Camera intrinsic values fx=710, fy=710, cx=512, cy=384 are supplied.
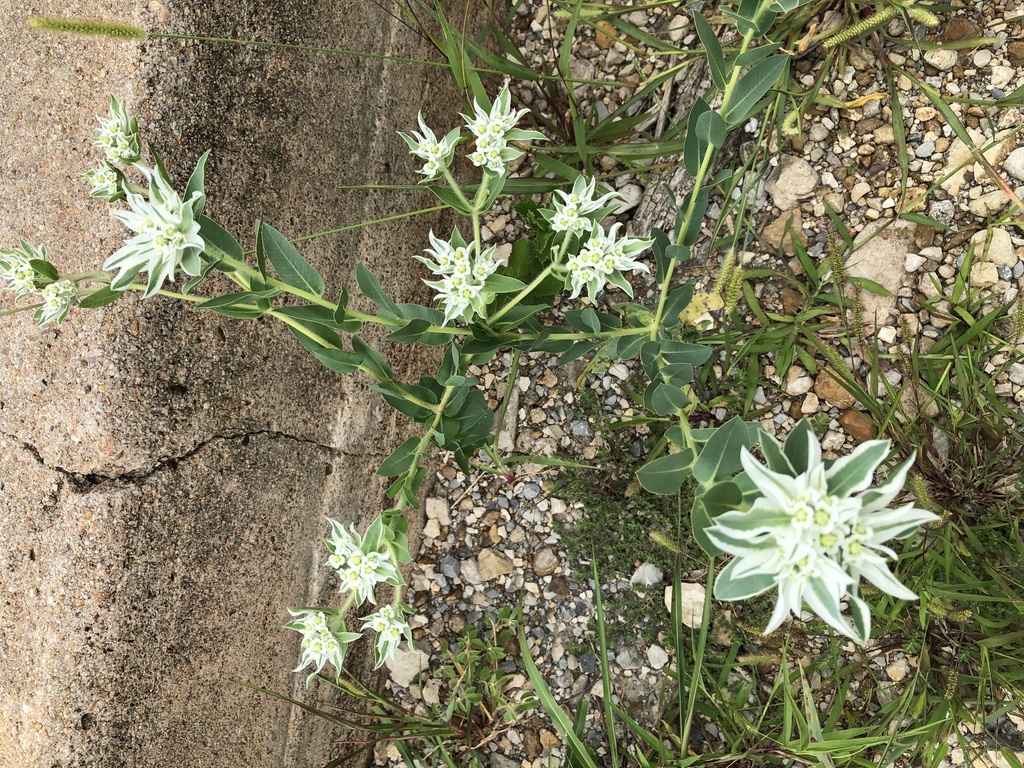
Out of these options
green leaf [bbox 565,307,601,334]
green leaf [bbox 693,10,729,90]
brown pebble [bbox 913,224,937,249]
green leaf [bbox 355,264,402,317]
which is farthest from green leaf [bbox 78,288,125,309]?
brown pebble [bbox 913,224,937,249]

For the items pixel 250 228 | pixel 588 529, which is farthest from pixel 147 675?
pixel 588 529

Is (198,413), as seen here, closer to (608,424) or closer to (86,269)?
(86,269)

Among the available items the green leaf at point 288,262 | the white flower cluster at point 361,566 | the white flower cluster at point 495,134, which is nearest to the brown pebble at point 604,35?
the white flower cluster at point 495,134

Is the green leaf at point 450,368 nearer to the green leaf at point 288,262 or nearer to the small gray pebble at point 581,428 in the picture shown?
the green leaf at point 288,262

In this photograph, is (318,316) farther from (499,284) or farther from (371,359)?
(499,284)

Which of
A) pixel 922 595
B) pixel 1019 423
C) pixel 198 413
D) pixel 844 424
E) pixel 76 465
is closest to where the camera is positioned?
pixel 76 465

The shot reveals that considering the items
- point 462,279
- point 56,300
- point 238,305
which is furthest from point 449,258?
point 56,300
